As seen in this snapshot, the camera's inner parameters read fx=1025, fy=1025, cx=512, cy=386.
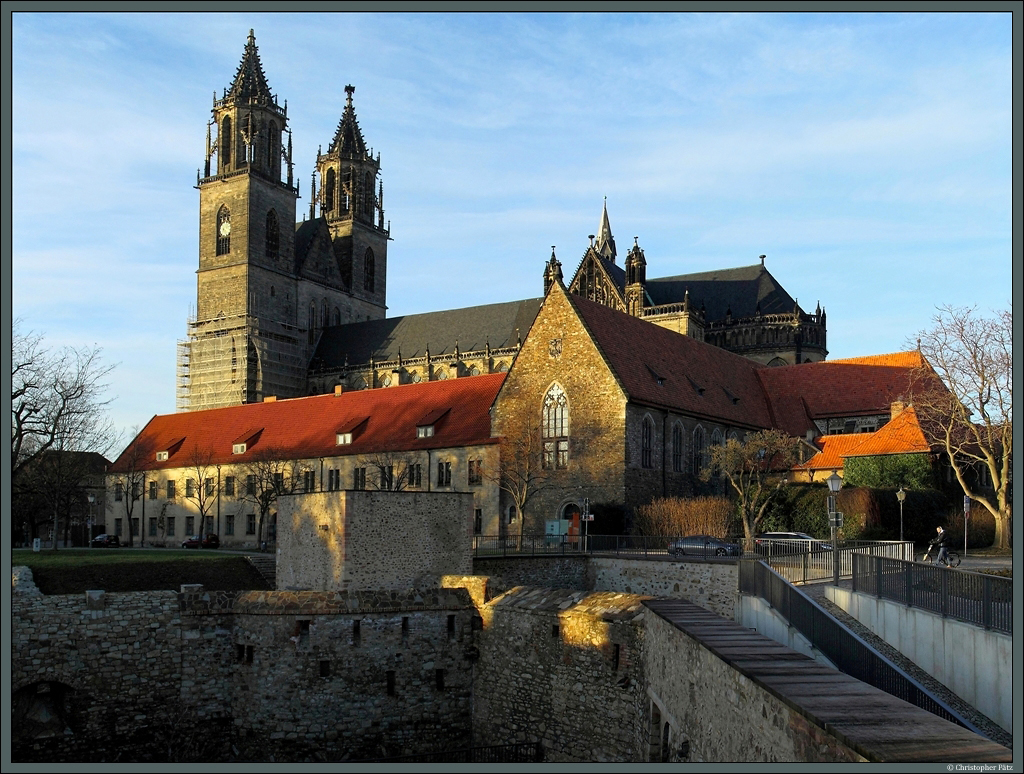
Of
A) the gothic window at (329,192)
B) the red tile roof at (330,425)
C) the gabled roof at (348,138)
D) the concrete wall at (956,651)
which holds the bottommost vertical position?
the concrete wall at (956,651)

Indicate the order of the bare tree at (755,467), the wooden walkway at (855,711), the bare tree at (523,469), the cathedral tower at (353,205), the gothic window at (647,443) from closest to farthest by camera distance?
the wooden walkway at (855,711)
the bare tree at (755,467)
the gothic window at (647,443)
the bare tree at (523,469)
the cathedral tower at (353,205)

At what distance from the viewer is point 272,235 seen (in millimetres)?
102250

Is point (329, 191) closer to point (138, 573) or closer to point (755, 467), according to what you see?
point (755, 467)

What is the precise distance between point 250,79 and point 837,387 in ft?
226

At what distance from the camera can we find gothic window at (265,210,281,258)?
102 metres

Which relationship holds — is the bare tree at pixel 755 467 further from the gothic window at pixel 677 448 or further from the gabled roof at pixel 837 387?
the gabled roof at pixel 837 387

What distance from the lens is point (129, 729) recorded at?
25.1 metres

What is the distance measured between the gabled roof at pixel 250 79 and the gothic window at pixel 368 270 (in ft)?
74.4

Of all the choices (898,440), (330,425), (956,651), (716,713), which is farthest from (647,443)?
(716,713)

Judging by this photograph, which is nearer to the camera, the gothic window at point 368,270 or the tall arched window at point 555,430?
the tall arched window at point 555,430

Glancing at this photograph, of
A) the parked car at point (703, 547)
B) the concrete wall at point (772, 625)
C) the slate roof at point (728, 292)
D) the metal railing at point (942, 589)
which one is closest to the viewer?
the metal railing at point (942, 589)

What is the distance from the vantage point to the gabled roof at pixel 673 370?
47.4 metres

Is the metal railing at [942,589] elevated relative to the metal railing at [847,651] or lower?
elevated

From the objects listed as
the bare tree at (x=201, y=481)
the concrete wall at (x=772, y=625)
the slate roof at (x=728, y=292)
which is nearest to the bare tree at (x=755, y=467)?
the concrete wall at (x=772, y=625)
